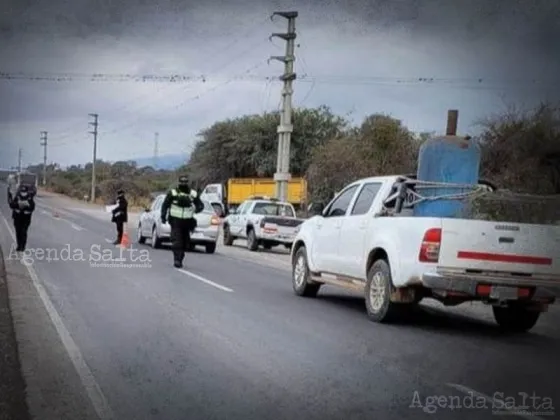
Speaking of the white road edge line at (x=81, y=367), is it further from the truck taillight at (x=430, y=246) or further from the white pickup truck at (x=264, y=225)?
the white pickup truck at (x=264, y=225)

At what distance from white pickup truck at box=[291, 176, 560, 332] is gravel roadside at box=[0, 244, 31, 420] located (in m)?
3.74

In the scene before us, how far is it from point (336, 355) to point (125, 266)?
27.8 ft

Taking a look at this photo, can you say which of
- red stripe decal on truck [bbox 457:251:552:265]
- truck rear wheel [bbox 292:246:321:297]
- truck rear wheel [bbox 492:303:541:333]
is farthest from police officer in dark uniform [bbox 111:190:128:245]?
truck rear wheel [bbox 492:303:541:333]

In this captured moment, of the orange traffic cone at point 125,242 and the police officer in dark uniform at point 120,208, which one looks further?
the orange traffic cone at point 125,242

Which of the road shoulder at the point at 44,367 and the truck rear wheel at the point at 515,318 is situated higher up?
the truck rear wheel at the point at 515,318

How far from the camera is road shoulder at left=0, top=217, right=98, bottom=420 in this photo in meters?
6.12

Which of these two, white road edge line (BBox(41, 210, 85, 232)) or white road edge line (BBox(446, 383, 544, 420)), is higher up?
white road edge line (BBox(41, 210, 85, 232))

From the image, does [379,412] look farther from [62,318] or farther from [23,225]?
[23,225]

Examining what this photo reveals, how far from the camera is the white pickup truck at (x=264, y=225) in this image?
24.0 metres

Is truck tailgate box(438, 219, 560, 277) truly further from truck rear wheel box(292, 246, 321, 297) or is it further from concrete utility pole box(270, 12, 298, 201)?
truck rear wheel box(292, 246, 321, 297)

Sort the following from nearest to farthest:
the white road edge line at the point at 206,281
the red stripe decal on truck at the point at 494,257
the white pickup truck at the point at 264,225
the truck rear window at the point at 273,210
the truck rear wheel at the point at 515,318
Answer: the red stripe decal on truck at the point at 494,257 < the truck rear wheel at the point at 515,318 < the white road edge line at the point at 206,281 < the truck rear window at the point at 273,210 < the white pickup truck at the point at 264,225

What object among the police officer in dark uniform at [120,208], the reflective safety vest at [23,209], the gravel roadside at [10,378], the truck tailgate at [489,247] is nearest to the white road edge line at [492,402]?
the truck tailgate at [489,247]

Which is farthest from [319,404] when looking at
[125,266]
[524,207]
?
[125,266]

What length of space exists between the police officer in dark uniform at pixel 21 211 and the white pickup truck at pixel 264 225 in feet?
22.8
